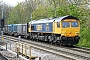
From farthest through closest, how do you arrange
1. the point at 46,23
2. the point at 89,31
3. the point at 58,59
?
the point at 46,23 → the point at 89,31 → the point at 58,59

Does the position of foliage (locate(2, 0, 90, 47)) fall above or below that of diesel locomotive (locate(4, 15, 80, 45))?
above

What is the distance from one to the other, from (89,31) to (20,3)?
45.0 meters

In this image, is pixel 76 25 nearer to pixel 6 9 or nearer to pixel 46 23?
pixel 46 23

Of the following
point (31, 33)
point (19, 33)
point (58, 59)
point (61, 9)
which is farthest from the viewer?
point (19, 33)

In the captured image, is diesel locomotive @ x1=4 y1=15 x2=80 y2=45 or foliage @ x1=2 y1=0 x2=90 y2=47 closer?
diesel locomotive @ x1=4 y1=15 x2=80 y2=45

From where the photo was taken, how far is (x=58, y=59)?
1398 cm

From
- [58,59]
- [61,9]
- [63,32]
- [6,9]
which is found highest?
[6,9]

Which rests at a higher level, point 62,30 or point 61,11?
point 61,11

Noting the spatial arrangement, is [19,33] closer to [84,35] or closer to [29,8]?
[84,35]

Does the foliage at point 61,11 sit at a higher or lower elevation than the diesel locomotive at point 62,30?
higher

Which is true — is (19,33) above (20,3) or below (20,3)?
below

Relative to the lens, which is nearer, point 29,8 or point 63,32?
point 63,32

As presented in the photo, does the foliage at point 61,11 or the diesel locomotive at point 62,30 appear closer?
the diesel locomotive at point 62,30

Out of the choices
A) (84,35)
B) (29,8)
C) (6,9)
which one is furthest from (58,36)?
(6,9)
